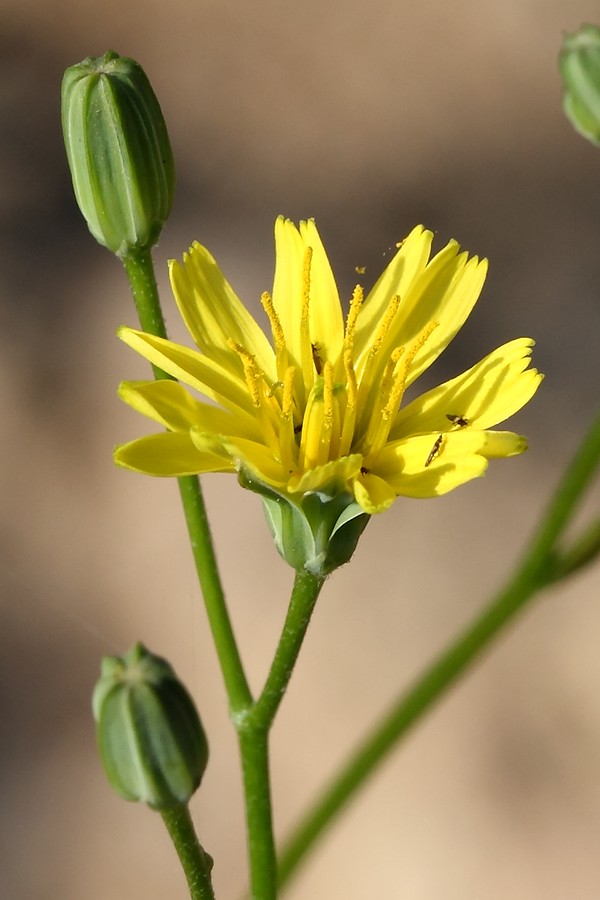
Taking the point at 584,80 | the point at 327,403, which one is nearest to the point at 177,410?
the point at 327,403

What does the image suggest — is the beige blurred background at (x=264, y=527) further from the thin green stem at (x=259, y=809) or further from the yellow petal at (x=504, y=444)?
the yellow petal at (x=504, y=444)

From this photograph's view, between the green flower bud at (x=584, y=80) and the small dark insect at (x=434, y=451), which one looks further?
the green flower bud at (x=584, y=80)

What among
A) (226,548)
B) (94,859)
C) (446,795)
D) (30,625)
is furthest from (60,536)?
(446,795)

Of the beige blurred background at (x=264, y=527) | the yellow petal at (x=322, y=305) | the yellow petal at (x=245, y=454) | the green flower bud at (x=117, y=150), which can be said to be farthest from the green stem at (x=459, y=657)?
the beige blurred background at (x=264, y=527)

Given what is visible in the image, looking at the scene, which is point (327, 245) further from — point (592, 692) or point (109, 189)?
point (109, 189)

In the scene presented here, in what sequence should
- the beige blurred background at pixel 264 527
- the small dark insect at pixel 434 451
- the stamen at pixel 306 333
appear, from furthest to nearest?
the beige blurred background at pixel 264 527 < the stamen at pixel 306 333 < the small dark insect at pixel 434 451

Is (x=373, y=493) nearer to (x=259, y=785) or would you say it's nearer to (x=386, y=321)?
(x=386, y=321)

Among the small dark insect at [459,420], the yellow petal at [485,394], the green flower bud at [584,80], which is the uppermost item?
the green flower bud at [584,80]

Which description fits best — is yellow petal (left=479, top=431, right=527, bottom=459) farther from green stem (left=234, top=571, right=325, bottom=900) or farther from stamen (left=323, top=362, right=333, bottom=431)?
green stem (left=234, top=571, right=325, bottom=900)
